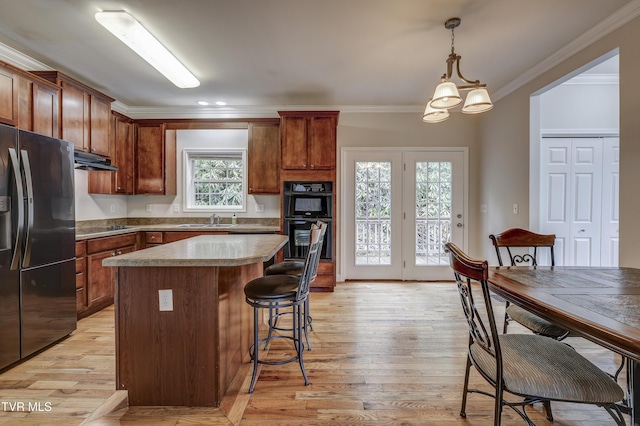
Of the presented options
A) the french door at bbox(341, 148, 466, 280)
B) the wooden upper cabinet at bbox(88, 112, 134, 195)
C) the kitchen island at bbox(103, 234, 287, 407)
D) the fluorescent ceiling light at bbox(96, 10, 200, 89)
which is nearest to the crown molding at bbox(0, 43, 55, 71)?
the wooden upper cabinet at bbox(88, 112, 134, 195)

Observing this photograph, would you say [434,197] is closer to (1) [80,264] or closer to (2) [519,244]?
(2) [519,244]

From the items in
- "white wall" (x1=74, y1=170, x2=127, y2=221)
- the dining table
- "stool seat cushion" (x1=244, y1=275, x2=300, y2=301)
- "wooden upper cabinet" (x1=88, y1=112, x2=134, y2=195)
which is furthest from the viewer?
"wooden upper cabinet" (x1=88, y1=112, x2=134, y2=195)

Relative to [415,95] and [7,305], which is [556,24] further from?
[7,305]

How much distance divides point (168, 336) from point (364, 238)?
3264 millimetres

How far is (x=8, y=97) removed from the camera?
90.4 inches

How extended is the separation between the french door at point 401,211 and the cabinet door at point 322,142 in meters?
0.53

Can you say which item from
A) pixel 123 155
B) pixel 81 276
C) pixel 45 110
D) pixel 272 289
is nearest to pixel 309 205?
pixel 272 289

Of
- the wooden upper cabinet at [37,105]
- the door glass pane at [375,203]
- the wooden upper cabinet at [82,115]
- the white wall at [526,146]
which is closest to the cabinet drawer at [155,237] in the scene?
the wooden upper cabinet at [82,115]

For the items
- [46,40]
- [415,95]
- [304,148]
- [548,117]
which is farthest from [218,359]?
[548,117]

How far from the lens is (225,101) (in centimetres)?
426

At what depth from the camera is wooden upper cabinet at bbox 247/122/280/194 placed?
4270 mm

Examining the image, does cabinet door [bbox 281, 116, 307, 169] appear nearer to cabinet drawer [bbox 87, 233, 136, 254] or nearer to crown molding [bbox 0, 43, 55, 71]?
cabinet drawer [bbox 87, 233, 136, 254]

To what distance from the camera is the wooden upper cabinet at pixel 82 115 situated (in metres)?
2.88

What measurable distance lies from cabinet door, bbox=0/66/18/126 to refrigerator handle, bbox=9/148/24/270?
45 cm
